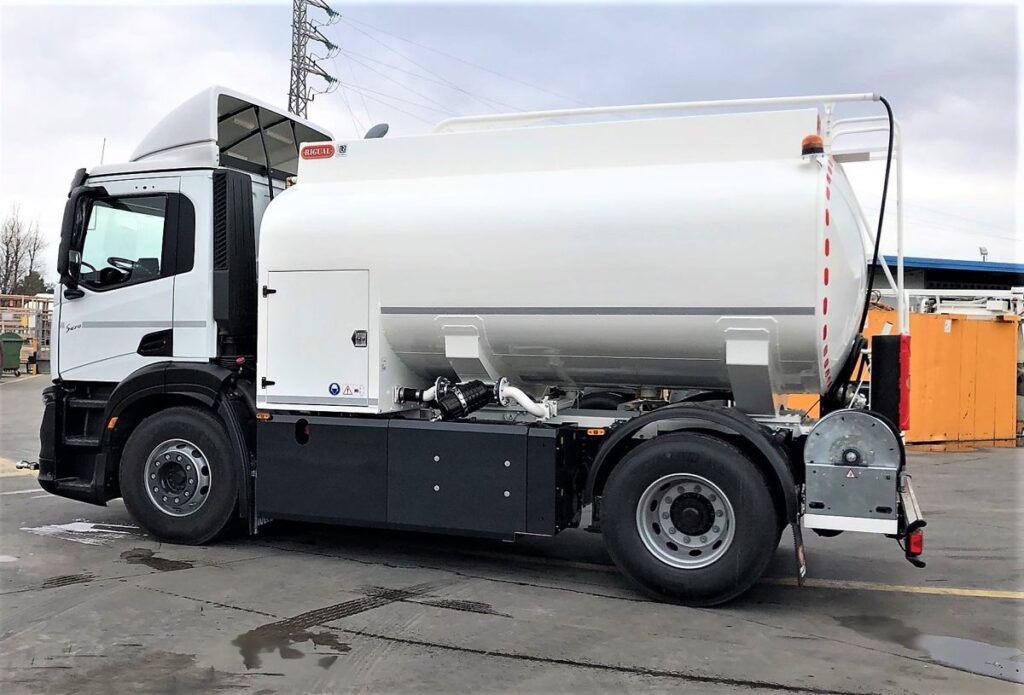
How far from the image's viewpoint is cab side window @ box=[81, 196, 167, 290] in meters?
7.24

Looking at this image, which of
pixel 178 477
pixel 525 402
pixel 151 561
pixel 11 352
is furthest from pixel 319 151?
pixel 11 352

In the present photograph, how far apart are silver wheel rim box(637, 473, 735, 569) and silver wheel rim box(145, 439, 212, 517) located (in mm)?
3656

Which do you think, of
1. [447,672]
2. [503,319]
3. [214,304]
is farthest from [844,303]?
[214,304]

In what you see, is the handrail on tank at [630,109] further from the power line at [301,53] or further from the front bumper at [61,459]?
the power line at [301,53]

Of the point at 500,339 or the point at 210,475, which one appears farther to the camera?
the point at 210,475

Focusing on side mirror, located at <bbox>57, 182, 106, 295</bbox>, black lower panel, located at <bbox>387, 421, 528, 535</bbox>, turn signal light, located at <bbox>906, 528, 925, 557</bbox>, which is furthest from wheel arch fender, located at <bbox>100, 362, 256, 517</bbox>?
turn signal light, located at <bbox>906, 528, 925, 557</bbox>

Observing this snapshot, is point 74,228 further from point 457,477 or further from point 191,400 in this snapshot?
point 457,477

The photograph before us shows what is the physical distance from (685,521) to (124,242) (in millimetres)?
5313

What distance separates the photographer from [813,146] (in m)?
5.28

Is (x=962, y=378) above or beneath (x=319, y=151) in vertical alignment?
beneath

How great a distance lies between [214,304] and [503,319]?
2.62 metres

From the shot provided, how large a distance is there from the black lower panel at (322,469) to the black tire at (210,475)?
356mm

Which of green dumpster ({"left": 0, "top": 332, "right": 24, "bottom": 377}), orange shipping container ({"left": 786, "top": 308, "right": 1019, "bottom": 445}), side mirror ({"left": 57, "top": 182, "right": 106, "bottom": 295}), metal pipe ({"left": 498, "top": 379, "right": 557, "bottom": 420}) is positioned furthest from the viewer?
green dumpster ({"left": 0, "top": 332, "right": 24, "bottom": 377})

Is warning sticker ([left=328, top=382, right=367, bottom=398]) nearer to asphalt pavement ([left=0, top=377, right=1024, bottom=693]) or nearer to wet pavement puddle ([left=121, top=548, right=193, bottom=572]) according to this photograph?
asphalt pavement ([left=0, top=377, right=1024, bottom=693])
